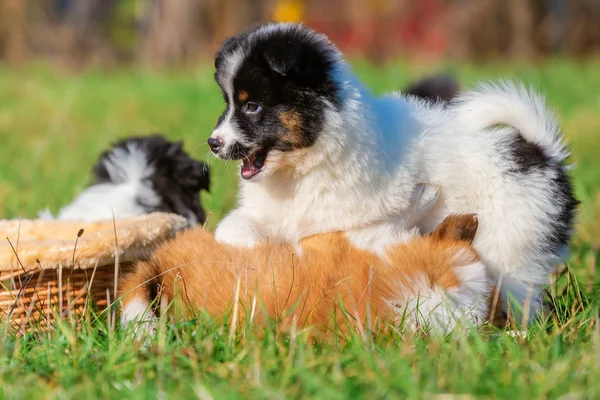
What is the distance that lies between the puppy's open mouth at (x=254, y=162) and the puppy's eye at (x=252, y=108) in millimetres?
164

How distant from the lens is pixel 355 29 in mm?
→ 18688

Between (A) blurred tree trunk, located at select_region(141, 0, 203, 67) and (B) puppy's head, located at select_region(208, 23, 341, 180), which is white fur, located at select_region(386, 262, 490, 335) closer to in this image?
(B) puppy's head, located at select_region(208, 23, 341, 180)

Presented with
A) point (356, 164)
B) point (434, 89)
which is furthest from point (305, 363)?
point (434, 89)

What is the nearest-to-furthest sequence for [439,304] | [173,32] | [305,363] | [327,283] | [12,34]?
[305,363], [439,304], [327,283], [173,32], [12,34]

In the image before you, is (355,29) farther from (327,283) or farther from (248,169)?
(327,283)

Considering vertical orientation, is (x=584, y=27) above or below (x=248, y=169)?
above

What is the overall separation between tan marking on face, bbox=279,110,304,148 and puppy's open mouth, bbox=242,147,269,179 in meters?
0.13

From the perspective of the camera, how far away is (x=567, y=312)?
10.6 feet

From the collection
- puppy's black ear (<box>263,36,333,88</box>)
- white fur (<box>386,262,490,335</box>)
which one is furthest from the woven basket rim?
white fur (<box>386,262,490,335</box>)

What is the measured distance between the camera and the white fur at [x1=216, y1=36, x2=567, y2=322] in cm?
334

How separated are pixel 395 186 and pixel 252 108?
27.1 inches

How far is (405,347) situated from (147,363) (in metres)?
0.80

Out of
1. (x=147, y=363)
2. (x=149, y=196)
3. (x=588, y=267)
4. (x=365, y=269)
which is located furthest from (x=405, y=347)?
(x=149, y=196)

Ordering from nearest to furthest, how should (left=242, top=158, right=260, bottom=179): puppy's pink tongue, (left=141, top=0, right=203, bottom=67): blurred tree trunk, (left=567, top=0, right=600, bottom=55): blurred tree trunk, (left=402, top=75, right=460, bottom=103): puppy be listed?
1. (left=242, top=158, right=260, bottom=179): puppy's pink tongue
2. (left=402, top=75, right=460, bottom=103): puppy
3. (left=141, top=0, right=203, bottom=67): blurred tree trunk
4. (left=567, top=0, right=600, bottom=55): blurred tree trunk
